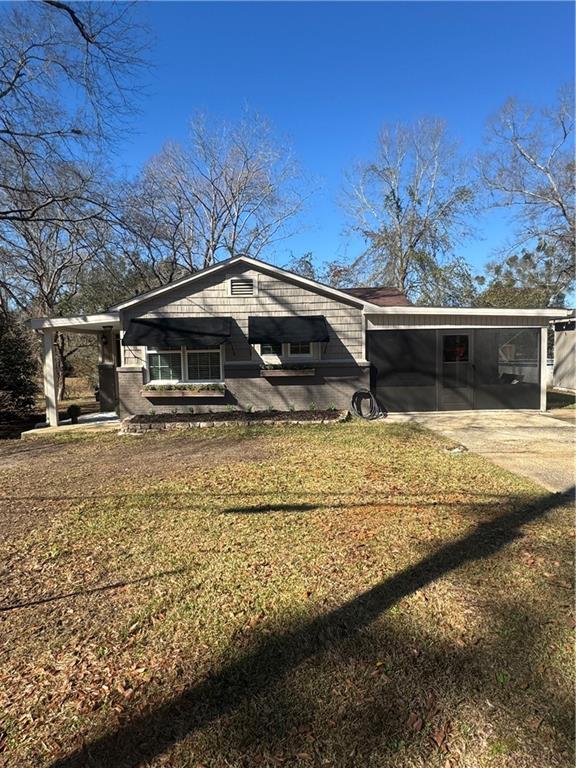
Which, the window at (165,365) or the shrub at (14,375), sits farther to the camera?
the shrub at (14,375)

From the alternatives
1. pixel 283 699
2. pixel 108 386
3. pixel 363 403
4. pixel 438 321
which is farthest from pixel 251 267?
pixel 283 699

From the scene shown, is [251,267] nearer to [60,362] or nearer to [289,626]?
[289,626]

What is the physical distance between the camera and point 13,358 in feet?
40.0

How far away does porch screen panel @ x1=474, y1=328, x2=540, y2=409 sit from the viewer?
38.5 feet

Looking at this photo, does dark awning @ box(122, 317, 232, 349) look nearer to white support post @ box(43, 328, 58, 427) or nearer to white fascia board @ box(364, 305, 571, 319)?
white support post @ box(43, 328, 58, 427)

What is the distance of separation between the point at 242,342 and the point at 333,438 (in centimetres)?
384

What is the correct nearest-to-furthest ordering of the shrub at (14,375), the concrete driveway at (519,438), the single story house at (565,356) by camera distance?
Result: the concrete driveway at (519,438) → the shrub at (14,375) → the single story house at (565,356)

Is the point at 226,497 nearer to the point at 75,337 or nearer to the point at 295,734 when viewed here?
the point at 295,734

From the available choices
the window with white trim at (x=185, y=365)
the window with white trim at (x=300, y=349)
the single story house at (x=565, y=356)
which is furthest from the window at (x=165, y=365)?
the single story house at (x=565, y=356)

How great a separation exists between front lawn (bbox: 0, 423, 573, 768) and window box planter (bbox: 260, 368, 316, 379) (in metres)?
5.73

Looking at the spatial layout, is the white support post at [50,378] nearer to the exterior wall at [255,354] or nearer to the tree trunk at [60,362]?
the exterior wall at [255,354]

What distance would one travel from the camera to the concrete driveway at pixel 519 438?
20.4ft

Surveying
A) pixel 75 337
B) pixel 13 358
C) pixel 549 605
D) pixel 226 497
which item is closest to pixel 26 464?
pixel 226 497

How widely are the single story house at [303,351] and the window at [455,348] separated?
0.08ft
